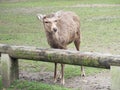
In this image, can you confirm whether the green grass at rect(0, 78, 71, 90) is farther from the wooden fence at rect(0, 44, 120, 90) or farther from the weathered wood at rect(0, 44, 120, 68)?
the weathered wood at rect(0, 44, 120, 68)

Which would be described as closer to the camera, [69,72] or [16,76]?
[16,76]

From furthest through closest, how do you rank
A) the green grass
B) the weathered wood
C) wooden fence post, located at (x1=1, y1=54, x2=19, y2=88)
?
1. wooden fence post, located at (x1=1, y1=54, x2=19, y2=88)
2. the green grass
3. the weathered wood

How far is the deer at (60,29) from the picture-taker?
8305 mm

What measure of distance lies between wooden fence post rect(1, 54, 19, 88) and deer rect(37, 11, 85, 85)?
945mm

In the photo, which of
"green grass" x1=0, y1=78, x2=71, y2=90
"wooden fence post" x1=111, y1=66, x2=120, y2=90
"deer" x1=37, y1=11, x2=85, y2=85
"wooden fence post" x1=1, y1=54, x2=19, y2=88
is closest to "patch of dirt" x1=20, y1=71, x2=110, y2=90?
"deer" x1=37, y1=11, x2=85, y2=85

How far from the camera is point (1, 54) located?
26.9 feet

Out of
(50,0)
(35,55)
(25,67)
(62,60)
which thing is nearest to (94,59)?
(62,60)

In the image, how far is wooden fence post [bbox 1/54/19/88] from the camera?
26.6 ft

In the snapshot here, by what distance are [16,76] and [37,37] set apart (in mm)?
6893

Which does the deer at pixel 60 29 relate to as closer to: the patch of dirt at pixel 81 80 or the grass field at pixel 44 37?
the patch of dirt at pixel 81 80

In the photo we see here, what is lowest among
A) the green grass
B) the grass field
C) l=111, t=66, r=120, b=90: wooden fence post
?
the grass field

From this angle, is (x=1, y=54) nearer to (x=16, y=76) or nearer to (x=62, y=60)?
(x=16, y=76)

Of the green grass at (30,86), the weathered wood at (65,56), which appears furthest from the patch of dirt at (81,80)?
the weathered wood at (65,56)

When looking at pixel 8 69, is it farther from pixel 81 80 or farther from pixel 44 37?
pixel 44 37
